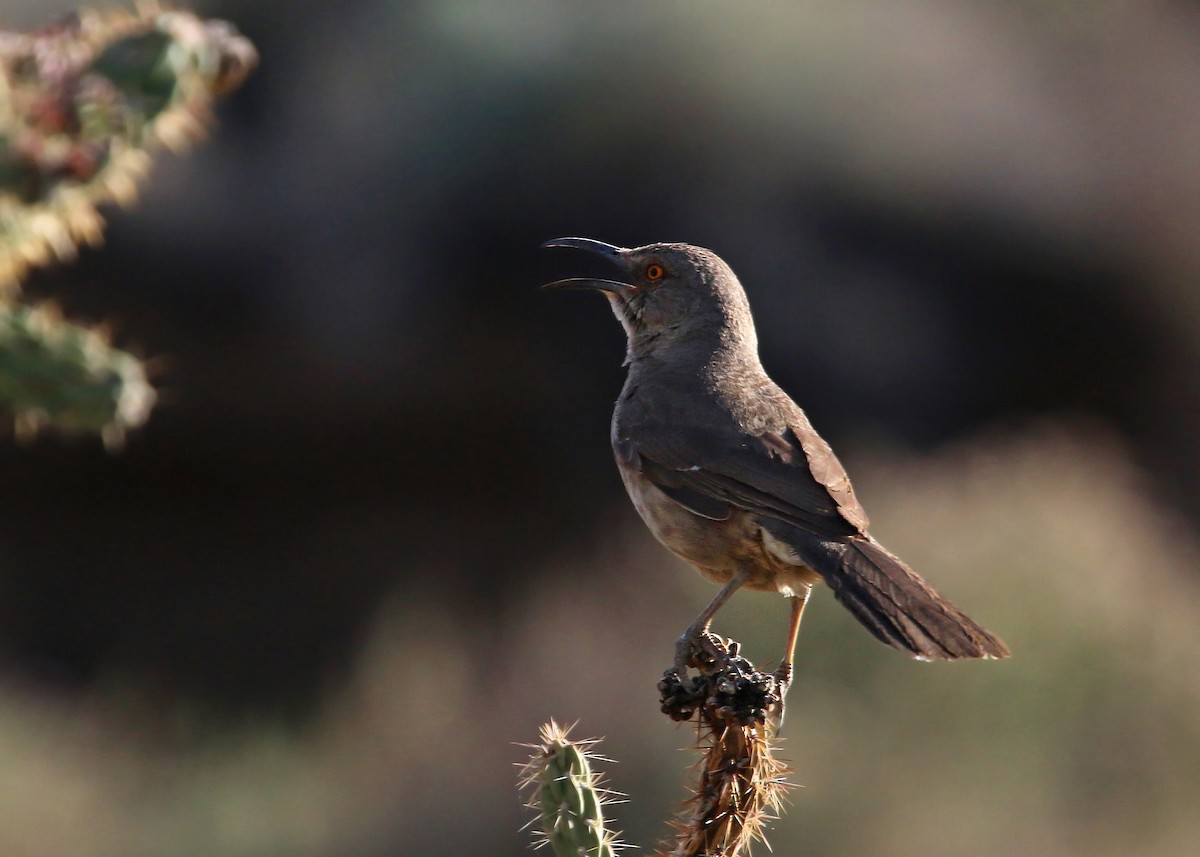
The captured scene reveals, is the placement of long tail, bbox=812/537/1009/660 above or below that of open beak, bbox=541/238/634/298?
below

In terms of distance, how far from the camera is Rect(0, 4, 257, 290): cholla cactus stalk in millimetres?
4223

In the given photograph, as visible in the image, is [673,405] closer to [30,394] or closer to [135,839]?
[30,394]

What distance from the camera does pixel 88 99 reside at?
4.29 metres

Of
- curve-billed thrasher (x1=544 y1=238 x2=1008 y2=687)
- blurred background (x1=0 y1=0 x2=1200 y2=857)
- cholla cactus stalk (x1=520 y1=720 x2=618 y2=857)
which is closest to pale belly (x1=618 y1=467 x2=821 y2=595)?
curve-billed thrasher (x1=544 y1=238 x2=1008 y2=687)

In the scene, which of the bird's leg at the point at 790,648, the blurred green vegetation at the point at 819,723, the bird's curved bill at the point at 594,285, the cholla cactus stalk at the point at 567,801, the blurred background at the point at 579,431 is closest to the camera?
the cholla cactus stalk at the point at 567,801

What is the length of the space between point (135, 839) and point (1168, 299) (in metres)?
13.2

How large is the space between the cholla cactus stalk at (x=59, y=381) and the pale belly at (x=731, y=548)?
1726 millimetres

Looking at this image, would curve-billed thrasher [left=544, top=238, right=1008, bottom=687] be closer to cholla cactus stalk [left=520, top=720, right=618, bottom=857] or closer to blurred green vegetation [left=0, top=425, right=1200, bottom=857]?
cholla cactus stalk [left=520, top=720, right=618, bottom=857]

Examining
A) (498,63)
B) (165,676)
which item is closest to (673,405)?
Answer: (165,676)

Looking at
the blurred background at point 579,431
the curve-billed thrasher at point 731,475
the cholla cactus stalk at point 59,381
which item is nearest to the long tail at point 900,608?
the curve-billed thrasher at point 731,475

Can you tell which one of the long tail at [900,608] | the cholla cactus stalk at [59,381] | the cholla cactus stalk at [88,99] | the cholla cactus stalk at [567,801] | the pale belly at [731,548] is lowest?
the cholla cactus stalk at [567,801]

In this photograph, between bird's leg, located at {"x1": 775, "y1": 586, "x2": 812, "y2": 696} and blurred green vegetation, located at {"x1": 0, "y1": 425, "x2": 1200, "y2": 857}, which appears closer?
bird's leg, located at {"x1": 775, "y1": 586, "x2": 812, "y2": 696}

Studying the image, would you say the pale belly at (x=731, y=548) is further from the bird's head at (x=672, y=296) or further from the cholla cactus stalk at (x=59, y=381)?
the cholla cactus stalk at (x=59, y=381)

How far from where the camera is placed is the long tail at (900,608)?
367cm
